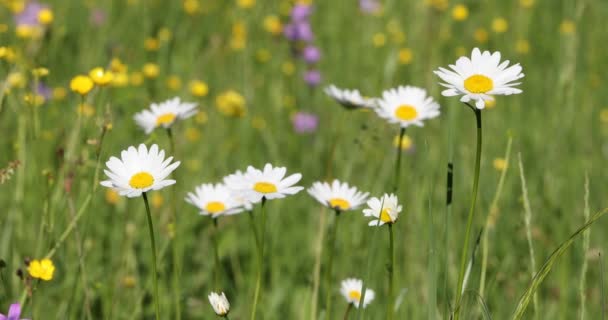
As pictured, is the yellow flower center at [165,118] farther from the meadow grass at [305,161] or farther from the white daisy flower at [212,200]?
the white daisy flower at [212,200]

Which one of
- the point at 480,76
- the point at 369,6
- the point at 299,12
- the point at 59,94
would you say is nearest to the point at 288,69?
the point at 299,12

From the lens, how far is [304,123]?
2.62 m

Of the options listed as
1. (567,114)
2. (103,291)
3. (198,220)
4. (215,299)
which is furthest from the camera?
(567,114)

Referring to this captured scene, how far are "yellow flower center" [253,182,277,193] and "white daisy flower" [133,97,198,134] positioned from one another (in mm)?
381

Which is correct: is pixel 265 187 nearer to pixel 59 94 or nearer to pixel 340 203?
pixel 340 203

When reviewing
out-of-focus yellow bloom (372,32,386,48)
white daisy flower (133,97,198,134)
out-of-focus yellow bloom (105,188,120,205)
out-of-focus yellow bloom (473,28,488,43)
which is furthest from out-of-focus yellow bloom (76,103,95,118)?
out-of-focus yellow bloom (473,28,488,43)

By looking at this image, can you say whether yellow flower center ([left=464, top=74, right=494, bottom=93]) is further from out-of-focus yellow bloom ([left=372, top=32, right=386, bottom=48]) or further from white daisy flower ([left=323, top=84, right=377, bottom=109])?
out-of-focus yellow bloom ([left=372, top=32, right=386, bottom=48])

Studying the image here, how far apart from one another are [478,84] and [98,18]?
8.65 ft

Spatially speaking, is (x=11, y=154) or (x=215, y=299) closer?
(x=215, y=299)

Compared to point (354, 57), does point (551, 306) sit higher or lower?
lower

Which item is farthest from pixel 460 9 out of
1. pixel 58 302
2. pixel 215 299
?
pixel 215 299

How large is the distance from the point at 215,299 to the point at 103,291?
0.77m

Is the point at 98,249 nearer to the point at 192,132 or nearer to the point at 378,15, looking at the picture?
the point at 192,132

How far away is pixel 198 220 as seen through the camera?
6.88 ft
